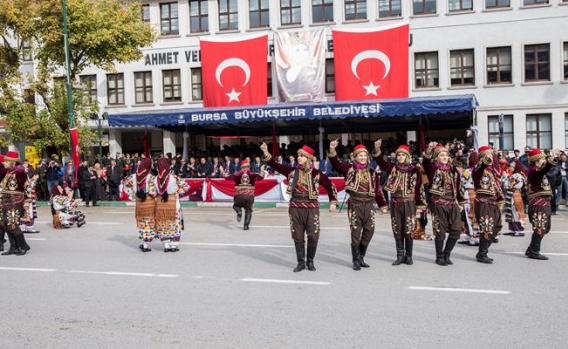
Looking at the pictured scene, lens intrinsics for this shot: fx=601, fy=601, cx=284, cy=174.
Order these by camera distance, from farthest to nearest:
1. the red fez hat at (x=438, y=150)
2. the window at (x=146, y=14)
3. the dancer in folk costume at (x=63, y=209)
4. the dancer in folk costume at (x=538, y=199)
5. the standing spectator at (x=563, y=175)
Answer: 1. the window at (x=146, y=14)
2. the standing spectator at (x=563, y=175)
3. the dancer in folk costume at (x=63, y=209)
4. the dancer in folk costume at (x=538, y=199)
5. the red fez hat at (x=438, y=150)

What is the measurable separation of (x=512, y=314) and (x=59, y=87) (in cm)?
2343

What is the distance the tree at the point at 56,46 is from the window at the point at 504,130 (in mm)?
16310

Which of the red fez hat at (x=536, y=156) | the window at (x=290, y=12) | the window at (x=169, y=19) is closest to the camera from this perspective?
the red fez hat at (x=536, y=156)

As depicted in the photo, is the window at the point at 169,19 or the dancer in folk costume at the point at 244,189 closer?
the dancer in folk costume at the point at 244,189

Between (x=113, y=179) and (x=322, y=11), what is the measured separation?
14.2 metres

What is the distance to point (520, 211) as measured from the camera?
464 inches

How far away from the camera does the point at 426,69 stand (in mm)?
29562

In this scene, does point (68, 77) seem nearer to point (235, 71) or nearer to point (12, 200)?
point (235, 71)

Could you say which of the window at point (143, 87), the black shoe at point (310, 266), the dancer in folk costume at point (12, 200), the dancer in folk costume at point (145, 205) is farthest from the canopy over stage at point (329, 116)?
the black shoe at point (310, 266)

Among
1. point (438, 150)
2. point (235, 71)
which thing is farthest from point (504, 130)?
point (438, 150)

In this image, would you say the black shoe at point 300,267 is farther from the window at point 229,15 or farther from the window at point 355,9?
the window at point 229,15

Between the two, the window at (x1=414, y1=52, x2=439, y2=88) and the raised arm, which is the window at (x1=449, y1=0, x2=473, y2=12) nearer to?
the window at (x1=414, y1=52, x2=439, y2=88)

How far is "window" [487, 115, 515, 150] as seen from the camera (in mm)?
28547

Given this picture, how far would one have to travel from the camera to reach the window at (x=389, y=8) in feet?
98.0
